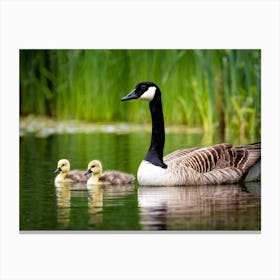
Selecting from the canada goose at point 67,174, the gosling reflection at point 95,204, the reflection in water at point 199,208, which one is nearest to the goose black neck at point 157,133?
the reflection in water at point 199,208

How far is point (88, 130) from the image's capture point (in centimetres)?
1608

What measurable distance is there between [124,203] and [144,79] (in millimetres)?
2689

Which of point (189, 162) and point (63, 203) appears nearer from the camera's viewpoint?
point (63, 203)

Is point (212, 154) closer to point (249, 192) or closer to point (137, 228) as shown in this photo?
point (249, 192)

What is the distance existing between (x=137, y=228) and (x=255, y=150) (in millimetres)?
2578

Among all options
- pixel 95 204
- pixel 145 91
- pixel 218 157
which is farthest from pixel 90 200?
pixel 218 157

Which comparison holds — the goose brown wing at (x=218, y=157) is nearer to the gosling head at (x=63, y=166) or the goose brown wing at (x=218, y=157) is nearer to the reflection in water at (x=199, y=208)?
the reflection in water at (x=199, y=208)

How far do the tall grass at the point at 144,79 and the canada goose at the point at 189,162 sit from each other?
19.7 inches

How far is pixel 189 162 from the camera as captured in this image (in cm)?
1378

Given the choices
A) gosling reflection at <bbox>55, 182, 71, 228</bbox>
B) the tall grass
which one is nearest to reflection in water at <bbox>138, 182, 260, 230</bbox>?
gosling reflection at <bbox>55, 182, 71, 228</bbox>

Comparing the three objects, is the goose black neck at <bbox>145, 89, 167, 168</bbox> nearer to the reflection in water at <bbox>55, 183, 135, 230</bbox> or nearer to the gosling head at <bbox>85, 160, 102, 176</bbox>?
the reflection in water at <bbox>55, 183, 135, 230</bbox>

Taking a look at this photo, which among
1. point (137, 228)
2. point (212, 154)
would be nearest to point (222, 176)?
point (212, 154)

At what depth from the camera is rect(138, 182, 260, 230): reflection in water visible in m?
12.1

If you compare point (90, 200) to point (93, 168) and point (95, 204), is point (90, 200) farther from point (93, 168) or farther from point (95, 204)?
point (93, 168)
